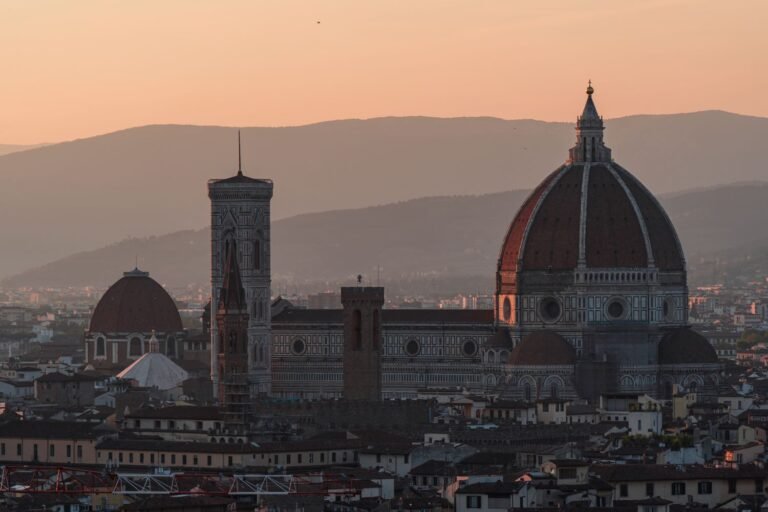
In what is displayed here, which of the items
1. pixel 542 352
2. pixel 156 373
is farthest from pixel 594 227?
pixel 156 373

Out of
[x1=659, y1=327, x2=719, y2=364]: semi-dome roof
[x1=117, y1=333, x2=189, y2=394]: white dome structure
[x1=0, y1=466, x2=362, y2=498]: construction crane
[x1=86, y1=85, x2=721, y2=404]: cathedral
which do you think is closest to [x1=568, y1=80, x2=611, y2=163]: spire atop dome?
[x1=86, y1=85, x2=721, y2=404]: cathedral

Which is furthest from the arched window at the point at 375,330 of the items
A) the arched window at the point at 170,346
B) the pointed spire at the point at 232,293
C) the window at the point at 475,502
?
the window at the point at 475,502

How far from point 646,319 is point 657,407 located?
3037 cm

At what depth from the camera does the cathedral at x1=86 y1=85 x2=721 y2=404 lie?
14700 cm

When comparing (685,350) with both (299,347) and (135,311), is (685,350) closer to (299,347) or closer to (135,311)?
(299,347)

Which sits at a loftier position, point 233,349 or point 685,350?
point 685,350

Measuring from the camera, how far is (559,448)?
331ft

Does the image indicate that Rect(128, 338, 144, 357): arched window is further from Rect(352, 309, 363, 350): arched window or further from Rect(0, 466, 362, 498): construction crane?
Rect(0, 466, 362, 498): construction crane

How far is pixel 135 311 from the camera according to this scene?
565 feet

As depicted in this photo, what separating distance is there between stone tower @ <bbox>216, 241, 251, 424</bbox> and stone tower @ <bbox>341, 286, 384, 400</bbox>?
1164 centimetres

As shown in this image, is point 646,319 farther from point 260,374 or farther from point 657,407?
point 657,407

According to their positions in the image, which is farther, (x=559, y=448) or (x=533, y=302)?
Result: (x=533, y=302)

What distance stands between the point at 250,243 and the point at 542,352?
17.9 m

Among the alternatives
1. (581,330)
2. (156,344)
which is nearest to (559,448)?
(581,330)
